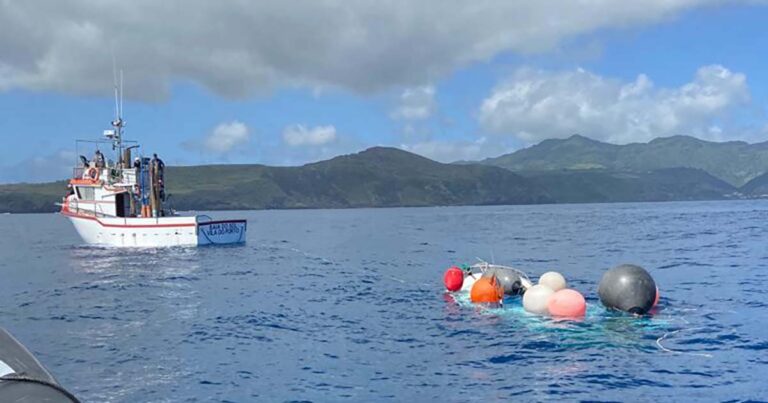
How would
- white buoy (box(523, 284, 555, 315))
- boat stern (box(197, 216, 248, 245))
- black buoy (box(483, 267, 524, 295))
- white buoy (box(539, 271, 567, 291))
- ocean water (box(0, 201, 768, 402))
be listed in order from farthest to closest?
boat stern (box(197, 216, 248, 245)) < black buoy (box(483, 267, 524, 295)) < white buoy (box(539, 271, 567, 291)) < white buoy (box(523, 284, 555, 315)) < ocean water (box(0, 201, 768, 402))

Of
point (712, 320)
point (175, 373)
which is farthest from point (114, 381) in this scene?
point (712, 320)

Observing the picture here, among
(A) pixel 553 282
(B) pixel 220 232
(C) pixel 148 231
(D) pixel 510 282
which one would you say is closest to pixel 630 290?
(A) pixel 553 282

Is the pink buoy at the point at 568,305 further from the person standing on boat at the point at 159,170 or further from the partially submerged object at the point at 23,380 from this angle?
the person standing on boat at the point at 159,170

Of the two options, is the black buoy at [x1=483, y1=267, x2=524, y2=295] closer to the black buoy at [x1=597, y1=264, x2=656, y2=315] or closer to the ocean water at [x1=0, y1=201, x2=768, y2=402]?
the ocean water at [x1=0, y1=201, x2=768, y2=402]

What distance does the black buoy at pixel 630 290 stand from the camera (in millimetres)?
22031

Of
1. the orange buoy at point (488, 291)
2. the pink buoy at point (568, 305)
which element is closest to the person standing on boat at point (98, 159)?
the orange buoy at point (488, 291)

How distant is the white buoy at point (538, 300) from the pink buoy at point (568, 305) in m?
0.32

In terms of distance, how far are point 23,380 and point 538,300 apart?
20.2 metres

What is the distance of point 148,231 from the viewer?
55250mm

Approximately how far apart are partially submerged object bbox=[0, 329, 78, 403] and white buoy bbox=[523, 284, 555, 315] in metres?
20.0

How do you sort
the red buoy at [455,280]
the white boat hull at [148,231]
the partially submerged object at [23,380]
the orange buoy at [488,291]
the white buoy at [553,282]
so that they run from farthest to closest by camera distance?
1. the white boat hull at [148,231]
2. the red buoy at [455,280]
3. the orange buoy at [488,291]
4. the white buoy at [553,282]
5. the partially submerged object at [23,380]

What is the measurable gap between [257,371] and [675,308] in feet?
52.7

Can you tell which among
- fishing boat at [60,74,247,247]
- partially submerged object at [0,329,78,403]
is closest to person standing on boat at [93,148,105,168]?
fishing boat at [60,74,247,247]

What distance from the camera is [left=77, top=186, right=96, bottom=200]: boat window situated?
59.5 meters
